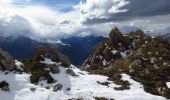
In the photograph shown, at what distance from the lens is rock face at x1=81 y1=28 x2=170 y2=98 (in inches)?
3103

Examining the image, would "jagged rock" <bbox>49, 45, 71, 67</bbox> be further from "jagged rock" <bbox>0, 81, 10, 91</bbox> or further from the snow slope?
"jagged rock" <bbox>0, 81, 10, 91</bbox>

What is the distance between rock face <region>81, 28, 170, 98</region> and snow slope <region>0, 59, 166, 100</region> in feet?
24.2

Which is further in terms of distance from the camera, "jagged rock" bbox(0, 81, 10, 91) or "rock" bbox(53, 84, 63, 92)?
"rock" bbox(53, 84, 63, 92)

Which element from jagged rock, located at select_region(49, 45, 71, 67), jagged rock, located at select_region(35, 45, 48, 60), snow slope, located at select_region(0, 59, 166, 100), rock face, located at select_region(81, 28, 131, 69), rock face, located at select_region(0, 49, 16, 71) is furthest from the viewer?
rock face, located at select_region(81, 28, 131, 69)

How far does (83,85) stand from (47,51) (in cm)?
2338

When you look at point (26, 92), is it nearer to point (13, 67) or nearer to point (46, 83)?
point (46, 83)

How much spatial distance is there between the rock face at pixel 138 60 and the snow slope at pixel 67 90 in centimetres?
737

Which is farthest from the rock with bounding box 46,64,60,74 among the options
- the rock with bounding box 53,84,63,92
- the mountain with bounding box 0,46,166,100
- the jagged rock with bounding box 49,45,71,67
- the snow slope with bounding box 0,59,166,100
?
the rock with bounding box 53,84,63,92

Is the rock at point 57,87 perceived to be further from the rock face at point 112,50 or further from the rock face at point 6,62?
the rock face at point 112,50

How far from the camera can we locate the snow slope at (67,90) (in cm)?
5719

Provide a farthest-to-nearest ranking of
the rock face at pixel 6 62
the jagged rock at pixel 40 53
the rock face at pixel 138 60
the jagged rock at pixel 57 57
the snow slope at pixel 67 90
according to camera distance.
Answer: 1. the jagged rock at pixel 57 57
2. the jagged rock at pixel 40 53
3. the rock face at pixel 138 60
4. the rock face at pixel 6 62
5. the snow slope at pixel 67 90

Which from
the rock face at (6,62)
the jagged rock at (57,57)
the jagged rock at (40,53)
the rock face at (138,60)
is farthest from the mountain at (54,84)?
the rock face at (138,60)

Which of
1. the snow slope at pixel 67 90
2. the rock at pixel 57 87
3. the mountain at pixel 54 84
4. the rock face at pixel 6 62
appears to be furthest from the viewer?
the rock face at pixel 6 62

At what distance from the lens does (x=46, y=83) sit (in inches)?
2557
